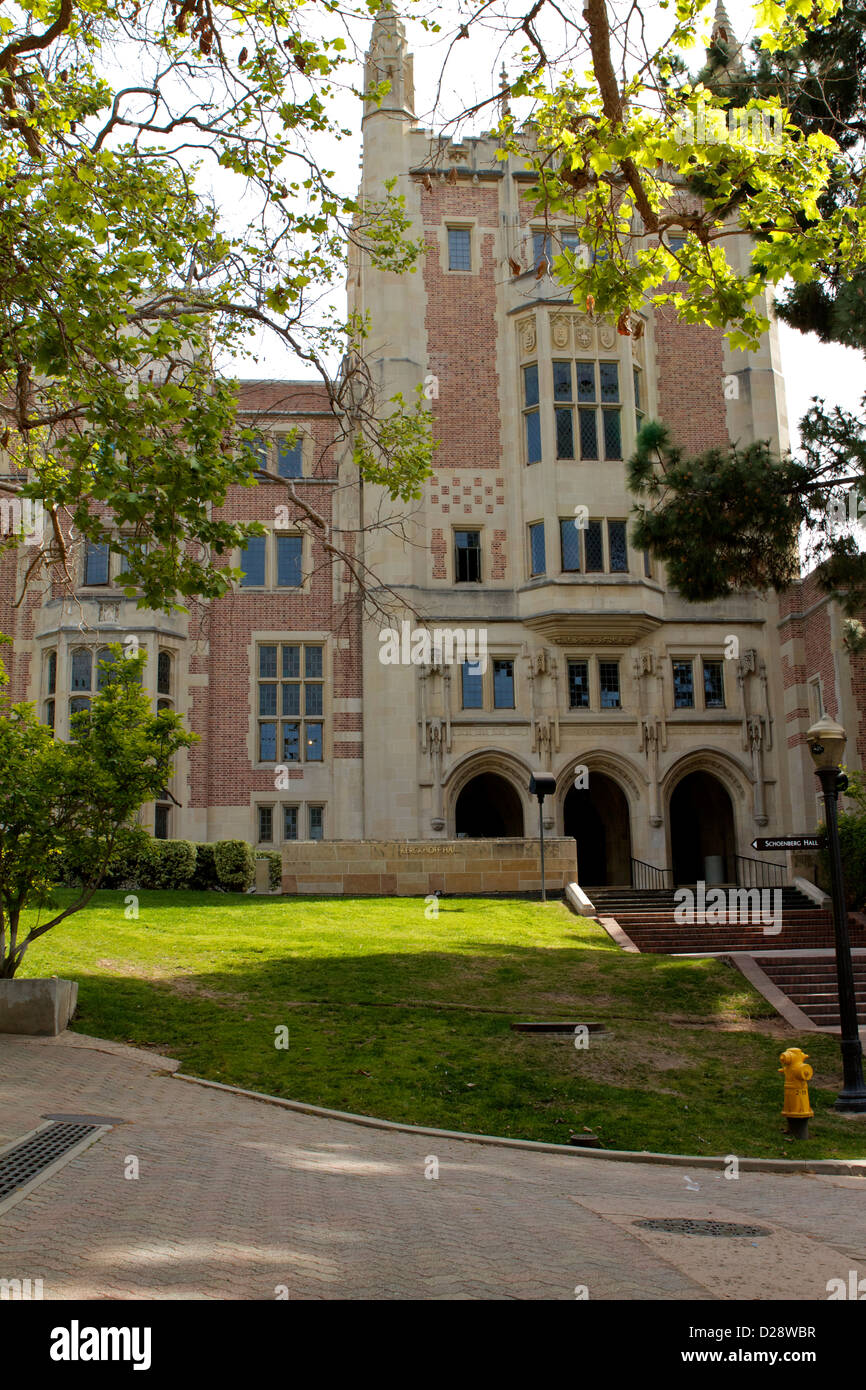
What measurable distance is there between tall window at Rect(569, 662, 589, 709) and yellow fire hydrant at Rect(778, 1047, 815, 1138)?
20083mm

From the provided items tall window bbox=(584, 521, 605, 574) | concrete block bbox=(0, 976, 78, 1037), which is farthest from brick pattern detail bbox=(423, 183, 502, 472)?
concrete block bbox=(0, 976, 78, 1037)

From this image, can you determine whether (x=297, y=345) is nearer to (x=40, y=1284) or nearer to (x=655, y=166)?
(x=655, y=166)

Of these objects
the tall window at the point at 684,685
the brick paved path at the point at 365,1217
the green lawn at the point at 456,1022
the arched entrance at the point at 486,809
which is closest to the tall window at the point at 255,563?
the arched entrance at the point at 486,809

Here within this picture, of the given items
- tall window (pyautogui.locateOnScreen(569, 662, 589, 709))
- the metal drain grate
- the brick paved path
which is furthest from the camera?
tall window (pyautogui.locateOnScreen(569, 662, 589, 709))

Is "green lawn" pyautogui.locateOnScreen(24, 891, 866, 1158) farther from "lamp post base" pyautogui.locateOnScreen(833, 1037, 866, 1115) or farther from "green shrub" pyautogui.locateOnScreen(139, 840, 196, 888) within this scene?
"green shrub" pyautogui.locateOnScreen(139, 840, 196, 888)

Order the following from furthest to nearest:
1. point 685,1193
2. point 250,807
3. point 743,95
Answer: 1. point 250,807
2. point 743,95
3. point 685,1193

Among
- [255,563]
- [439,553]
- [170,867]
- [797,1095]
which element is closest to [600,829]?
[439,553]

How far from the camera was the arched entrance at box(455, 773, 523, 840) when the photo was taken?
33.5 m

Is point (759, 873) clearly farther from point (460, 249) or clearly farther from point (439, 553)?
point (460, 249)

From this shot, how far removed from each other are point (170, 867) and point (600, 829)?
1368 centimetres

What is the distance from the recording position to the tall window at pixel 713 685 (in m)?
31.6

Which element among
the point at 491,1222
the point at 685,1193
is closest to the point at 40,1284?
the point at 491,1222
